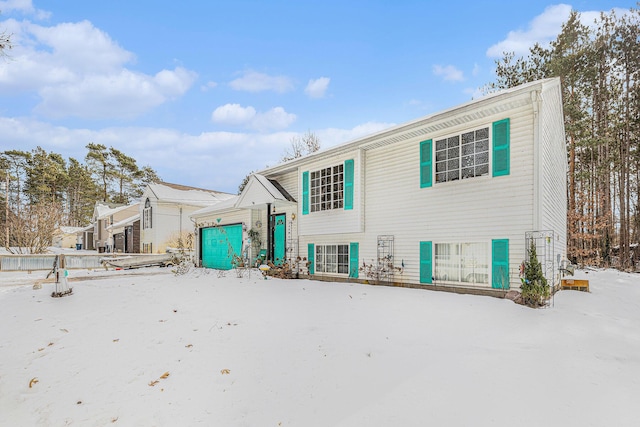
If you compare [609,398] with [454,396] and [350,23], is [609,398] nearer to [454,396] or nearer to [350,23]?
[454,396]

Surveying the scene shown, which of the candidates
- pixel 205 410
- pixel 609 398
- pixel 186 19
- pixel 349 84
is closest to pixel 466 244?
pixel 609 398

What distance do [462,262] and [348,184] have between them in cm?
433

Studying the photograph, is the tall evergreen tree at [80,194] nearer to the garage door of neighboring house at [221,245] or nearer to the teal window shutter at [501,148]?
the garage door of neighboring house at [221,245]

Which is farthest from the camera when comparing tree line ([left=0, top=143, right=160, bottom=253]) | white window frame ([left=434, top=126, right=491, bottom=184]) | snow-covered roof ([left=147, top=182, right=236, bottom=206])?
tree line ([left=0, top=143, right=160, bottom=253])

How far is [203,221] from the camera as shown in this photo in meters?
17.8

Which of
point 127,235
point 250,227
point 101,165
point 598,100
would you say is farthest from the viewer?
point 101,165

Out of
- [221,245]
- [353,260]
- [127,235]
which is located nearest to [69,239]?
[127,235]

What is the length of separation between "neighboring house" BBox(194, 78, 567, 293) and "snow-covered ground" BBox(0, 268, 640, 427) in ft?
4.99

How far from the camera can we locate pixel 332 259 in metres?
11.5

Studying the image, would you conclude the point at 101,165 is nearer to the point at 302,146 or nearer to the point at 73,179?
the point at 73,179

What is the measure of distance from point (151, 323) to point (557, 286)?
10.5 m

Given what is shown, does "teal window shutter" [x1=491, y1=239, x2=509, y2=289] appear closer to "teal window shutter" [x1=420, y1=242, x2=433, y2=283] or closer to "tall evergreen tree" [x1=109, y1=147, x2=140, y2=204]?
"teal window shutter" [x1=420, y1=242, x2=433, y2=283]

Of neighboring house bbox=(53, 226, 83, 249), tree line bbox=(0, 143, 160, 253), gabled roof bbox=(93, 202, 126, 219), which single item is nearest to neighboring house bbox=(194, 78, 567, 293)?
gabled roof bbox=(93, 202, 126, 219)

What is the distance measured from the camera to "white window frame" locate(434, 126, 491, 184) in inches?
313
